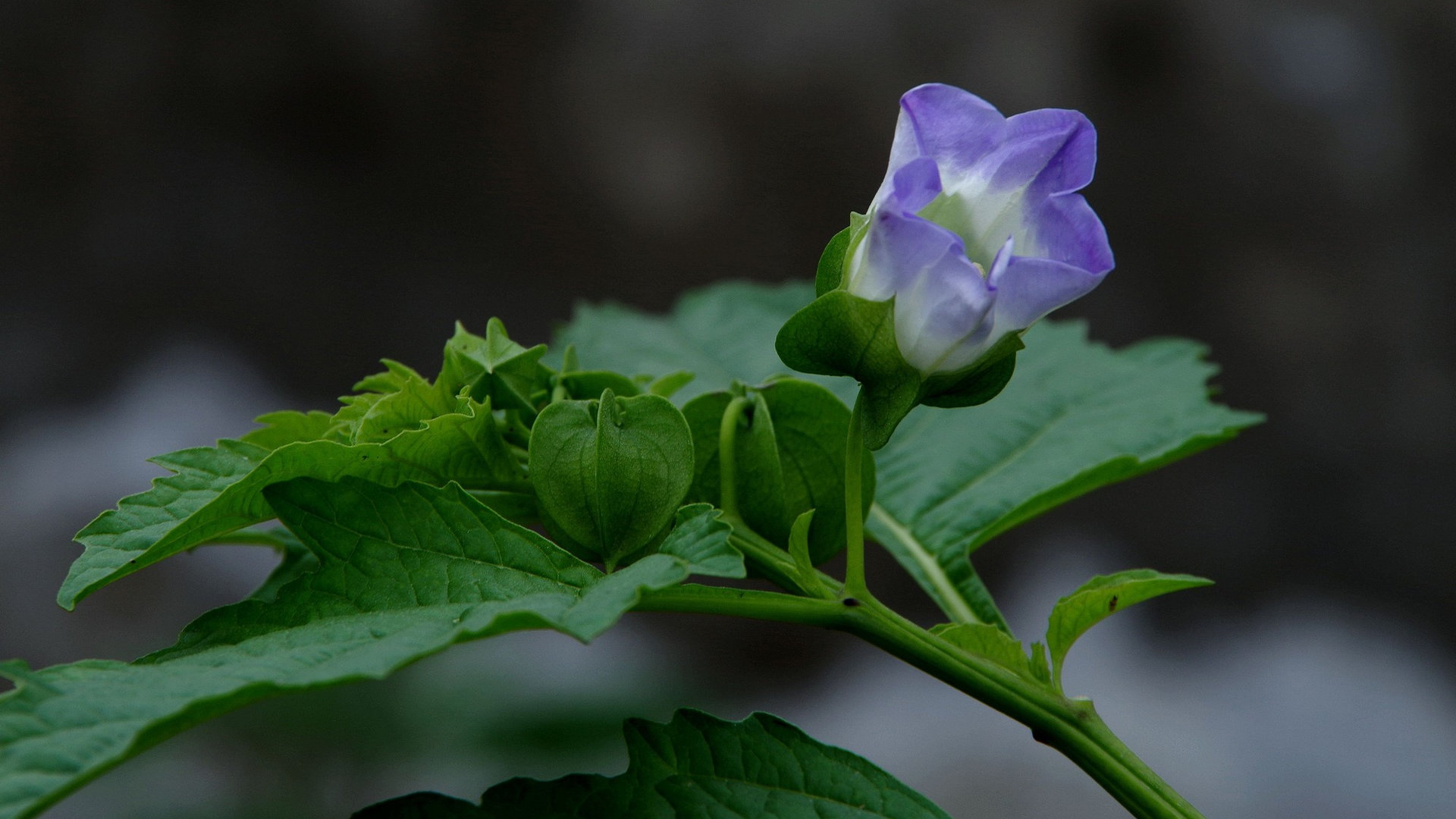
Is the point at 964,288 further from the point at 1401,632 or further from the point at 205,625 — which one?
the point at 1401,632

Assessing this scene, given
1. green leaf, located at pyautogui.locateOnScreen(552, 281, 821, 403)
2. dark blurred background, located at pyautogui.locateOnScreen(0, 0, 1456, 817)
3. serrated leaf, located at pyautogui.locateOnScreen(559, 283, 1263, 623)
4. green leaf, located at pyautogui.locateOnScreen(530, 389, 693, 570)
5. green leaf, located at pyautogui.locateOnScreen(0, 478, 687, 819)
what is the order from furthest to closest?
dark blurred background, located at pyautogui.locateOnScreen(0, 0, 1456, 817) < green leaf, located at pyautogui.locateOnScreen(552, 281, 821, 403) < serrated leaf, located at pyautogui.locateOnScreen(559, 283, 1263, 623) < green leaf, located at pyautogui.locateOnScreen(530, 389, 693, 570) < green leaf, located at pyautogui.locateOnScreen(0, 478, 687, 819)

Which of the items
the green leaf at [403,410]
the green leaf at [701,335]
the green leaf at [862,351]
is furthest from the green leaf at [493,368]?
the green leaf at [701,335]

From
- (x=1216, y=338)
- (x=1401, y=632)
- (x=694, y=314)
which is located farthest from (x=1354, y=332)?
(x=694, y=314)

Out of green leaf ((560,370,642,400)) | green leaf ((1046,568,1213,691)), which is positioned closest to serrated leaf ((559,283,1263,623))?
green leaf ((1046,568,1213,691))

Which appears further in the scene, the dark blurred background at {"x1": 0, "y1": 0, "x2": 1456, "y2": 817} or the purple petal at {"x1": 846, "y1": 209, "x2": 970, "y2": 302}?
the dark blurred background at {"x1": 0, "y1": 0, "x2": 1456, "y2": 817}

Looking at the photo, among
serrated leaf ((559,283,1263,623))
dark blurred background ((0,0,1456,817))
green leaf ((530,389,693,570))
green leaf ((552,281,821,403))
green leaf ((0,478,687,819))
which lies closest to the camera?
green leaf ((0,478,687,819))

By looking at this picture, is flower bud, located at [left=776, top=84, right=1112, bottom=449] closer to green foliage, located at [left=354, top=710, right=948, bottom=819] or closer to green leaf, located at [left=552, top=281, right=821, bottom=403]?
green foliage, located at [left=354, top=710, right=948, bottom=819]
